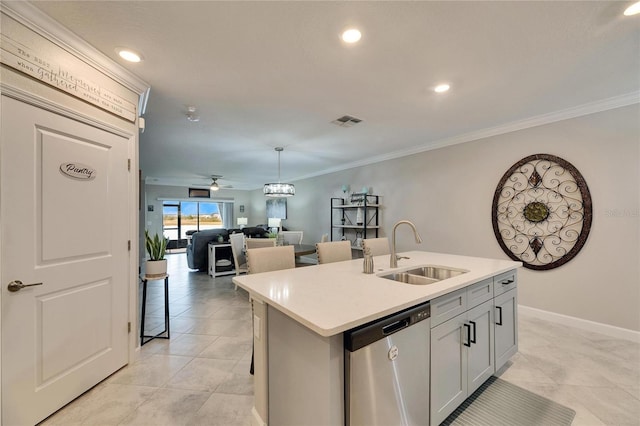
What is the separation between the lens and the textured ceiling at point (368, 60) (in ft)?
5.12

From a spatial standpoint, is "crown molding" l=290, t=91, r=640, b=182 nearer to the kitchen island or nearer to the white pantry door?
the kitchen island

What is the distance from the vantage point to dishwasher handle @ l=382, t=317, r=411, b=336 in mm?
1225

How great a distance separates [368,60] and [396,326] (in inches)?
75.4

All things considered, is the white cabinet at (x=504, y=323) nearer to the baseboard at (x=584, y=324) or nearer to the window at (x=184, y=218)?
the baseboard at (x=584, y=324)

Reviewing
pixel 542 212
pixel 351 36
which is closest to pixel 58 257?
pixel 351 36

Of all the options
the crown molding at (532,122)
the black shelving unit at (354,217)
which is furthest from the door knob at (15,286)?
the crown molding at (532,122)

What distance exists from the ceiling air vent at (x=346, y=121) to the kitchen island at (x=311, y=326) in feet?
6.85

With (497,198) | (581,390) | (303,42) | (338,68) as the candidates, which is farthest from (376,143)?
(581,390)

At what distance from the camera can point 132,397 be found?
1.90 metres

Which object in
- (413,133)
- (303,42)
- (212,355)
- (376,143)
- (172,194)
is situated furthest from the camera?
(172,194)

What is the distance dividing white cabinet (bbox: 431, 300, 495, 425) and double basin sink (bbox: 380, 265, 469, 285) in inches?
13.1

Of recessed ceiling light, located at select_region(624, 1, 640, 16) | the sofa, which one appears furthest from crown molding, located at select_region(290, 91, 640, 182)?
the sofa

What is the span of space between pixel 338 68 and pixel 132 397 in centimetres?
299

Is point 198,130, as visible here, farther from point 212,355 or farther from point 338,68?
point 212,355
